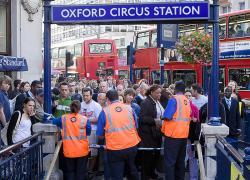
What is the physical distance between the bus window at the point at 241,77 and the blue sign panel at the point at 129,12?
1175 cm

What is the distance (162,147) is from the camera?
817 centimetres

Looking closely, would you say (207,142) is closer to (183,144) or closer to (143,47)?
(183,144)

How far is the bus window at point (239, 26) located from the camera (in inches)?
720

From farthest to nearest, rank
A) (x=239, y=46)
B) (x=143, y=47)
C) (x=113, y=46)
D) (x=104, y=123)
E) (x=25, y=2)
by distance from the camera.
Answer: (x=113, y=46), (x=143, y=47), (x=239, y=46), (x=25, y=2), (x=104, y=123)

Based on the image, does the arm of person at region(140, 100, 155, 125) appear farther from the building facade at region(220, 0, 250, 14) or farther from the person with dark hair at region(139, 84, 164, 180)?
the building facade at region(220, 0, 250, 14)

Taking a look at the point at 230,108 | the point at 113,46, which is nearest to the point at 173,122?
the point at 230,108

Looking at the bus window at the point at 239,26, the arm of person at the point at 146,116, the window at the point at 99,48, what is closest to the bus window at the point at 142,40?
the window at the point at 99,48

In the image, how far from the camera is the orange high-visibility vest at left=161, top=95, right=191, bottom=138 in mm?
7289

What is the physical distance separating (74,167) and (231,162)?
306 cm

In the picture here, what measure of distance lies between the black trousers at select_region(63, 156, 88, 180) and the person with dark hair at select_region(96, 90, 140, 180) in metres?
0.56

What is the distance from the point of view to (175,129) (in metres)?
7.28

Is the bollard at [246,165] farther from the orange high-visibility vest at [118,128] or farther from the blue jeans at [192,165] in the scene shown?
the blue jeans at [192,165]

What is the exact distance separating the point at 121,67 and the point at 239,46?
14.0 metres

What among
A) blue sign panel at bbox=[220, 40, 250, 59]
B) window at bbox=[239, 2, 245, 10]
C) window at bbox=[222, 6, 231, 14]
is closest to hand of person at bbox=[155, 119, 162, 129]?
blue sign panel at bbox=[220, 40, 250, 59]
